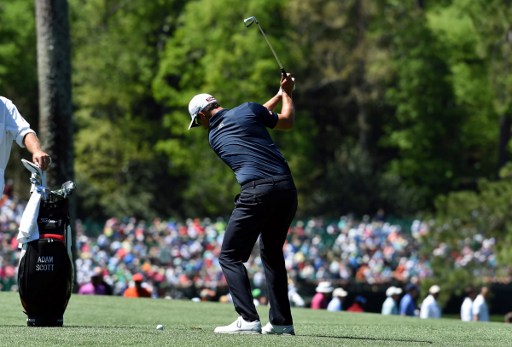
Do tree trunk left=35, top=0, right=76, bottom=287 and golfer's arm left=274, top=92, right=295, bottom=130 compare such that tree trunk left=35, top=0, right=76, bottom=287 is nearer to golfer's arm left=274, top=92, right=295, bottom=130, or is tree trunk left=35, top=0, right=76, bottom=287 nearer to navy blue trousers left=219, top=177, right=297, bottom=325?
golfer's arm left=274, top=92, right=295, bottom=130

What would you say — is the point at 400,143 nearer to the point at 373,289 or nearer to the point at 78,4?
the point at 78,4

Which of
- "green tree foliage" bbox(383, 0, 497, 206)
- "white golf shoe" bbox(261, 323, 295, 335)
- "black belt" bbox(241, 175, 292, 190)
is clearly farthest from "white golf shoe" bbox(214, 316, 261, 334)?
"green tree foliage" bbox(383, 0, 497, 206)

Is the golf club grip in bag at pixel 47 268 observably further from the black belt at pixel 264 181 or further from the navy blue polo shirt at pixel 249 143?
the black belt at pixel 264 181

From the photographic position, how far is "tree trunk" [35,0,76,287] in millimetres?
17766

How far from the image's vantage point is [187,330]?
9.69 meters

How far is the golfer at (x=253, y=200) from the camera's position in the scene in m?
9.16

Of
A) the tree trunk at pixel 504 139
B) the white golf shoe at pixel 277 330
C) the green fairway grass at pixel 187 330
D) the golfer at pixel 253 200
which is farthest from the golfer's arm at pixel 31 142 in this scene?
the tree trunk at pixel 504 139

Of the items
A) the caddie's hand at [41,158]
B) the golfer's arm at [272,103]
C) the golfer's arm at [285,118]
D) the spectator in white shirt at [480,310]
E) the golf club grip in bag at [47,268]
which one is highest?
the golfer's arm at [272,103]

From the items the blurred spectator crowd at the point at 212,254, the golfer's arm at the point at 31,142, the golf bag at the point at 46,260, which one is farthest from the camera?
the blurred spectator crowd at the point at 212,254

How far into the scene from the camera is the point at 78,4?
174 ft

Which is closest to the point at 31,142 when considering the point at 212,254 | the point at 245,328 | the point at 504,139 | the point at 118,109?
the point at 245,328

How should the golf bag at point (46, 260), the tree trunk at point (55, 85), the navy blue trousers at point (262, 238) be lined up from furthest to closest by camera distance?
the tree trunk at point (55, 85)
the golf bag at point (46, 260)
the navy blue trousers at point (262, 238)

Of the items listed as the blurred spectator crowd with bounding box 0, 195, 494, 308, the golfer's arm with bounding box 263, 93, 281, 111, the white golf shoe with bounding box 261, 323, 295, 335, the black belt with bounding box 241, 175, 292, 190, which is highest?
the blurred spectator crowd with bounding box 0, 195, 494, 308

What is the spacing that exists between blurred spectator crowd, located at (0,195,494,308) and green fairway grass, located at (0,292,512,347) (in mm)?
15166
